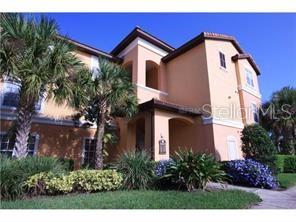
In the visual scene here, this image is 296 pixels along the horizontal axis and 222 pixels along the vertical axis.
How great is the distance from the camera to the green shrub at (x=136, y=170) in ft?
30.3

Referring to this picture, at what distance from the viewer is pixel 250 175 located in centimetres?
1109

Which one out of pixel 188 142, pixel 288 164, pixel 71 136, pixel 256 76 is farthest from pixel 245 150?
pixel 256 76

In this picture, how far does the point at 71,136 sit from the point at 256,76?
19.8 m

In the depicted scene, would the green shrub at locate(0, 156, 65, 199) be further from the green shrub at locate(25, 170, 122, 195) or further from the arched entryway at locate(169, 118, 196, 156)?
the arched entryway at locate(169, 118, 196, 156)

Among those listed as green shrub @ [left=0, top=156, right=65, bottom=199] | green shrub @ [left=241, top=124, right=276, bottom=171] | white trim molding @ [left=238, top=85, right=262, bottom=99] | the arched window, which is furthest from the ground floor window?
green shrub @ [left=0, top=156, right=65, bottom=199]

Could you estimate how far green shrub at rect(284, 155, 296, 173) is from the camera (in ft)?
61.6

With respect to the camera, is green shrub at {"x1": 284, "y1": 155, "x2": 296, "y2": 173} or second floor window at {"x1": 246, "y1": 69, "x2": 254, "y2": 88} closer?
green shrub at {"x1": 284, "y1": 155, "x2": 296, "y2": 173}

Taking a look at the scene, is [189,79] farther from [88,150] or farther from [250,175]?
[88,150]

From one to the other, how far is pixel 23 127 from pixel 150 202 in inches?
261

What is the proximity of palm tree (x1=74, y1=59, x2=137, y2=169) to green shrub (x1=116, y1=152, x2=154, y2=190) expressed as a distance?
2.65 metres

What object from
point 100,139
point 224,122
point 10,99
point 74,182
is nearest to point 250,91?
point 224,122

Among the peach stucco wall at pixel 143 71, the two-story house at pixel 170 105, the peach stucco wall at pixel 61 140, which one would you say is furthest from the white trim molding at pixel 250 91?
the peach stucco wall at pixel 61 140

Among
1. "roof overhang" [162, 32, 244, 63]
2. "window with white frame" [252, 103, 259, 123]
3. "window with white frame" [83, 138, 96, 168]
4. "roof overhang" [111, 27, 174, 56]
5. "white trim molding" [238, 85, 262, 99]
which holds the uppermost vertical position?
"roof overhang" [111, 27, 174, 56]

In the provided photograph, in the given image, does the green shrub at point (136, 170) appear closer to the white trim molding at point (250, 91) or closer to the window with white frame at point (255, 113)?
the white trim molding at point (250, 91)
